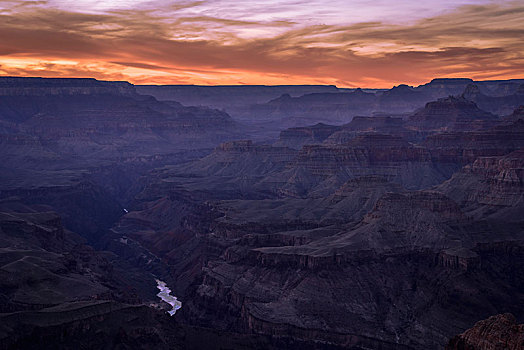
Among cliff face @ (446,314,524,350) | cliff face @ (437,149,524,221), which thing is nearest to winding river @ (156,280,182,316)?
cliff face @ (437,149,524,221)

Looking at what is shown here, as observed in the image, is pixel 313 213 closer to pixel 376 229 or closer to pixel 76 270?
pixel 376 229

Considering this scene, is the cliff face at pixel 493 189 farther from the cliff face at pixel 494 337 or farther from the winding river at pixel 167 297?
the cliff face at pixel 494 337

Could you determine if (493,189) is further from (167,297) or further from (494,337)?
(494,337)

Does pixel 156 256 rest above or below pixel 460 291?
below


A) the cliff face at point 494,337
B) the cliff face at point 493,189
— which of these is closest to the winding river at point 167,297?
the cliff face at point 493,189

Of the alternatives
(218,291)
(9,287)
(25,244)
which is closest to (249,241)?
(218,291)

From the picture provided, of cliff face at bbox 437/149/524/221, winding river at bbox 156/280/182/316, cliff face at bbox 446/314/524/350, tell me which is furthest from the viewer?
cliff face at bbox 437/149/524/221

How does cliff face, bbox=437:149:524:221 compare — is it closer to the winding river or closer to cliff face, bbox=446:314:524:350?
the winding river

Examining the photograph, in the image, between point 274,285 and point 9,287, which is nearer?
point 9,287
